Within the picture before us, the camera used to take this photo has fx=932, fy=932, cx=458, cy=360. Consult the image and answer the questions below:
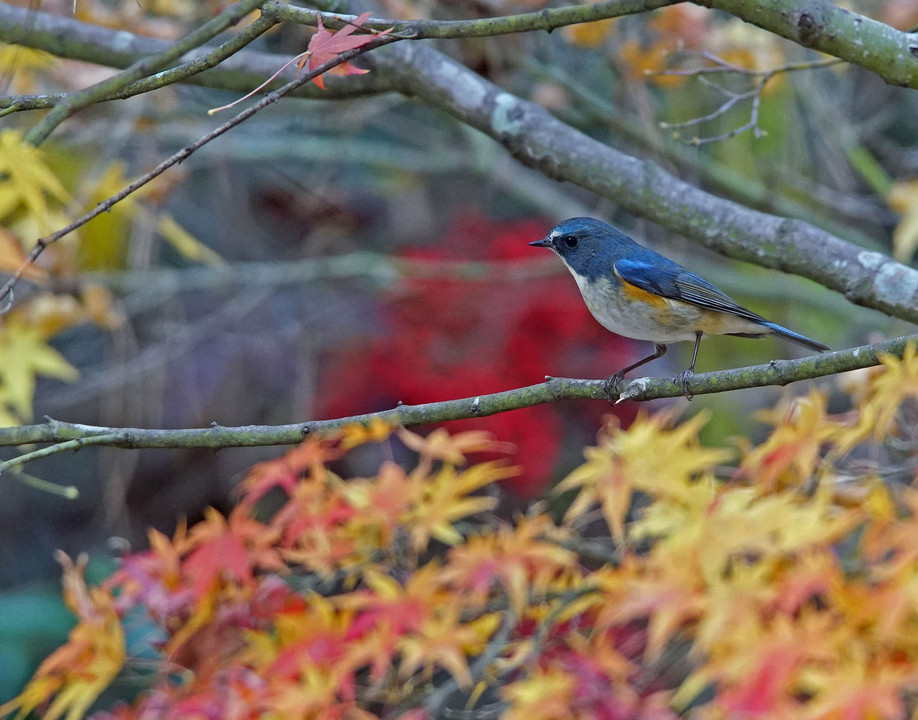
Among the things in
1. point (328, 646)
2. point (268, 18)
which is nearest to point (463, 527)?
point (328, 646)

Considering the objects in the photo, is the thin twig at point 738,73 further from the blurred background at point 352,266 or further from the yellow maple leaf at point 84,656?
the yellow maple leaf at point 84,656

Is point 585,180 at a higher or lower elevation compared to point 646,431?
higher

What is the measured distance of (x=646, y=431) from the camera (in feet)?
6.92

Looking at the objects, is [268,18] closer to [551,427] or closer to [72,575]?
[72,575]

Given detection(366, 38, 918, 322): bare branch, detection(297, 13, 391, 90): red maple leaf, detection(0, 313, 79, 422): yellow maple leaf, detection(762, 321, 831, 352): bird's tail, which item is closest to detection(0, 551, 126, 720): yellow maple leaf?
detection(0, 313, 79, 422): yellow maple leaf

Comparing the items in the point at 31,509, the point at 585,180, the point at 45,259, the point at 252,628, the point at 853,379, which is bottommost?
the point at 31,509

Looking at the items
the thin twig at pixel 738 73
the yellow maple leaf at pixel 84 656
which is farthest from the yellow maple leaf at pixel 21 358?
the thin twig at pixel 738 73

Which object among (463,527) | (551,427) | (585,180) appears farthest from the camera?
(551,427)

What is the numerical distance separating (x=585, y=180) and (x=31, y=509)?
3911 mm

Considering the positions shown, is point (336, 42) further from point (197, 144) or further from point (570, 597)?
point (570, 597)

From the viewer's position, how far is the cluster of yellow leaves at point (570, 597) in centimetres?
160

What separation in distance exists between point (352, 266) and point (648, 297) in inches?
78.7

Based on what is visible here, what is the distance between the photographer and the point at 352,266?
4293mm

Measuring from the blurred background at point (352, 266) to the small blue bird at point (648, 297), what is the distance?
25.0 inches
